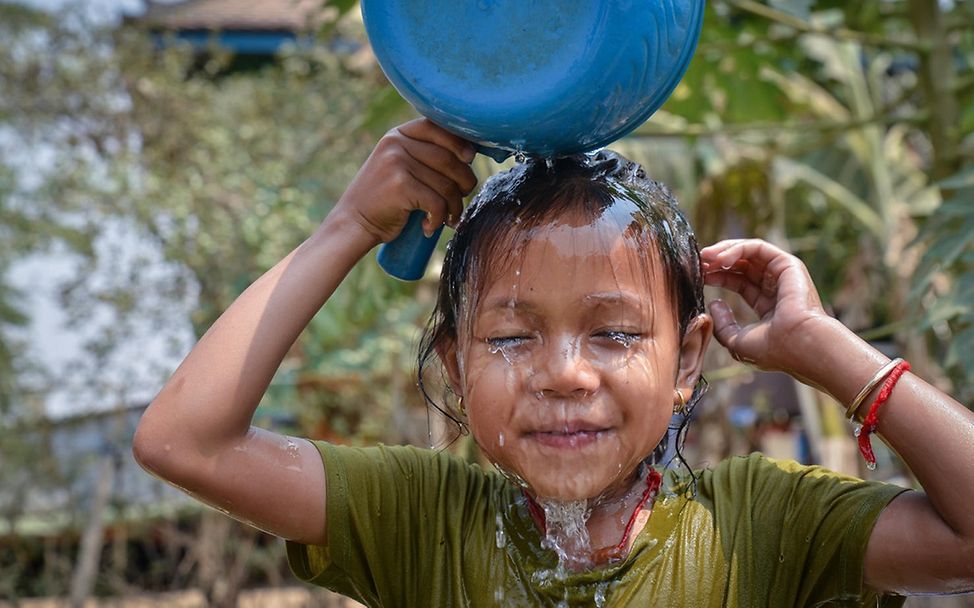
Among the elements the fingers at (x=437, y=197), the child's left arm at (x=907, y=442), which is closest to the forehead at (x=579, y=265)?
the fingers at (x=437, y=197)

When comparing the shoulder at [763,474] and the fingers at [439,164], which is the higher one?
the fingers at [439,164]

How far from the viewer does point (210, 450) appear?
171 centimetres

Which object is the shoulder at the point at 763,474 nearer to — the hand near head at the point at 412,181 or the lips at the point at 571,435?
the lips at the point at 571,435

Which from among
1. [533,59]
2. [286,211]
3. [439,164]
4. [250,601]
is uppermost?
[533,59]

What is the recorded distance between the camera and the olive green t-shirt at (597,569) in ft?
5.60

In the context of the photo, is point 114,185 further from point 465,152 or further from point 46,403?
point 465,152

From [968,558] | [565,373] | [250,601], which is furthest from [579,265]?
[250,601]

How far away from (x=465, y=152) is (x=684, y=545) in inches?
27.5

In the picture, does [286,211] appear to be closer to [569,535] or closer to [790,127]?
[790,127]

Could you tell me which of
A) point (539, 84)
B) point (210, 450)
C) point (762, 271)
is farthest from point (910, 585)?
point (210, 450)

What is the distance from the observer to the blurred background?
158 inches

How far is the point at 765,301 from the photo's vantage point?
191 cm

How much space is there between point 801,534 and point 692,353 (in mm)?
335

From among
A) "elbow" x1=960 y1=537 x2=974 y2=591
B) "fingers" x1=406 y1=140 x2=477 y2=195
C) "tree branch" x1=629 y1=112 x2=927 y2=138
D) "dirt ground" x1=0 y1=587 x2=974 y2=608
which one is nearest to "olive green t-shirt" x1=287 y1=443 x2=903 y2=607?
"elbow" x1=960 y1=537 x2=974 y2=591
